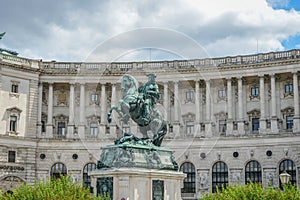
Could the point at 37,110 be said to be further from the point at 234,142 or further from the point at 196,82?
the point at 234,142

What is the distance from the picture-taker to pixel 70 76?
75500 millimetres

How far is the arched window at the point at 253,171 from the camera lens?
66.6m

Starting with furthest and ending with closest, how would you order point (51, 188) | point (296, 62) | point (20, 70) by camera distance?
point (20, 70), point (296, 62), point (51, 188)

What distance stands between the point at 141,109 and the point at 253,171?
42.2 m

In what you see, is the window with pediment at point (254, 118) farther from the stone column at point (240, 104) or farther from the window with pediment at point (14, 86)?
the window with pediment at point (14, 86)

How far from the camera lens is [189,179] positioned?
2721 inches

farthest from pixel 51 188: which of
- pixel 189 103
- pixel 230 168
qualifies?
pixel 189 103

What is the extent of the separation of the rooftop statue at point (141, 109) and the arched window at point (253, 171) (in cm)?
4059

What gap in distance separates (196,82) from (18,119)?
23.4 meters

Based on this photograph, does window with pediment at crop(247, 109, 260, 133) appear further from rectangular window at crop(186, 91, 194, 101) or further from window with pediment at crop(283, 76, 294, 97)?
rectangular window at crop(186, 91, 194, 101)

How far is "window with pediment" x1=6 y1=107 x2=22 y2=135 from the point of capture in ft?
232

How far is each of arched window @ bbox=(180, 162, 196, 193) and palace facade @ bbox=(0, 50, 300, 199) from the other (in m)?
0.12

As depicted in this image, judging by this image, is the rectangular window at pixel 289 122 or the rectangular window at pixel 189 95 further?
the rectangular window at pixel 189 95

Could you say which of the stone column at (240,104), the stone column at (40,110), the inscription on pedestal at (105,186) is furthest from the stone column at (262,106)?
the inscription on pedestal at (105,186)
